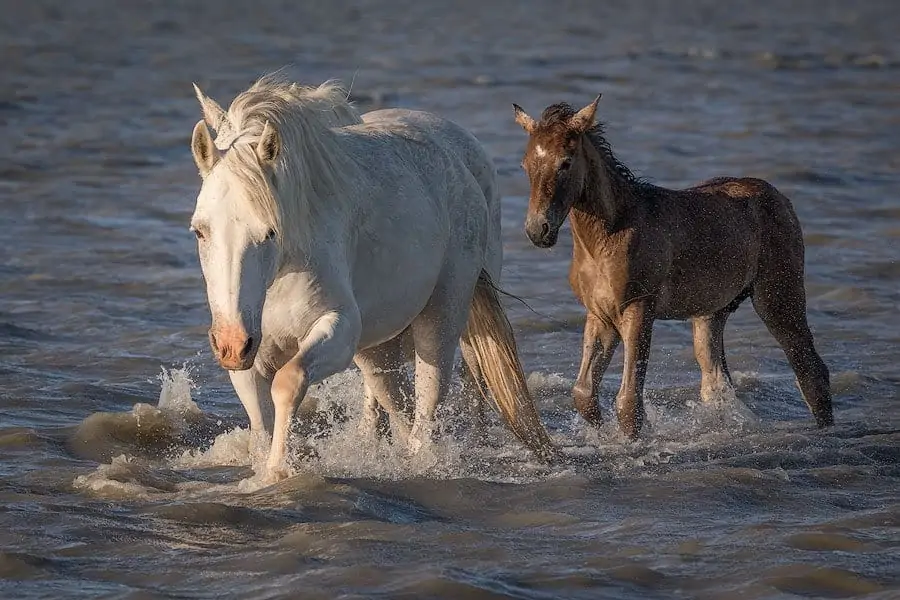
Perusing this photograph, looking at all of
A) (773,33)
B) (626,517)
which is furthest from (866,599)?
(773,33)

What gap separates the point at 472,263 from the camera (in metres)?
6.23

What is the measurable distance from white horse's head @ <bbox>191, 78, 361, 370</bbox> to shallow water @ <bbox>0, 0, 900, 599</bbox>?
769mm

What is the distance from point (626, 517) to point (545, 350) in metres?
3.32

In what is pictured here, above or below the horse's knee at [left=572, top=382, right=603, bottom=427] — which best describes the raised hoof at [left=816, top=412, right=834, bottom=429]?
below

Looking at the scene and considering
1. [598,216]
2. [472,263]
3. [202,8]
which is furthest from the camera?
[202,8]

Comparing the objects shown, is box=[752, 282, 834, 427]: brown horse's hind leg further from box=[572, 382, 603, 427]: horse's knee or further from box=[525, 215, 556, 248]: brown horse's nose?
box=[525, 215, 556, 248]: brown horse's nose

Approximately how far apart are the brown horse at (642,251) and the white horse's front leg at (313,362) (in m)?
1.38

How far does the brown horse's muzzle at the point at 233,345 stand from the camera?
15.8 feet

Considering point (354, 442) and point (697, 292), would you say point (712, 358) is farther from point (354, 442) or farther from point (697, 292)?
point (354, 442)

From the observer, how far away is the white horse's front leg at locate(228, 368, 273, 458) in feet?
17.6

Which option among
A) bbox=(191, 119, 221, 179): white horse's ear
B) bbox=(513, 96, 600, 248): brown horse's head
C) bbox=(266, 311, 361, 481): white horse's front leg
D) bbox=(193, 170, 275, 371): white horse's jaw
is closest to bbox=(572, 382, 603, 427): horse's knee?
bbox=(513, 96, 600, 248): brown horse's head

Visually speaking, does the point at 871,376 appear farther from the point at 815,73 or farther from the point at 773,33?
the point at 773,33

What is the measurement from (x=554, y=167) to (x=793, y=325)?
160 cm

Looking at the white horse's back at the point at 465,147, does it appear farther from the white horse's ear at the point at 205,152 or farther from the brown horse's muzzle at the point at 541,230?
the white horse's ear at the point at 205,152
